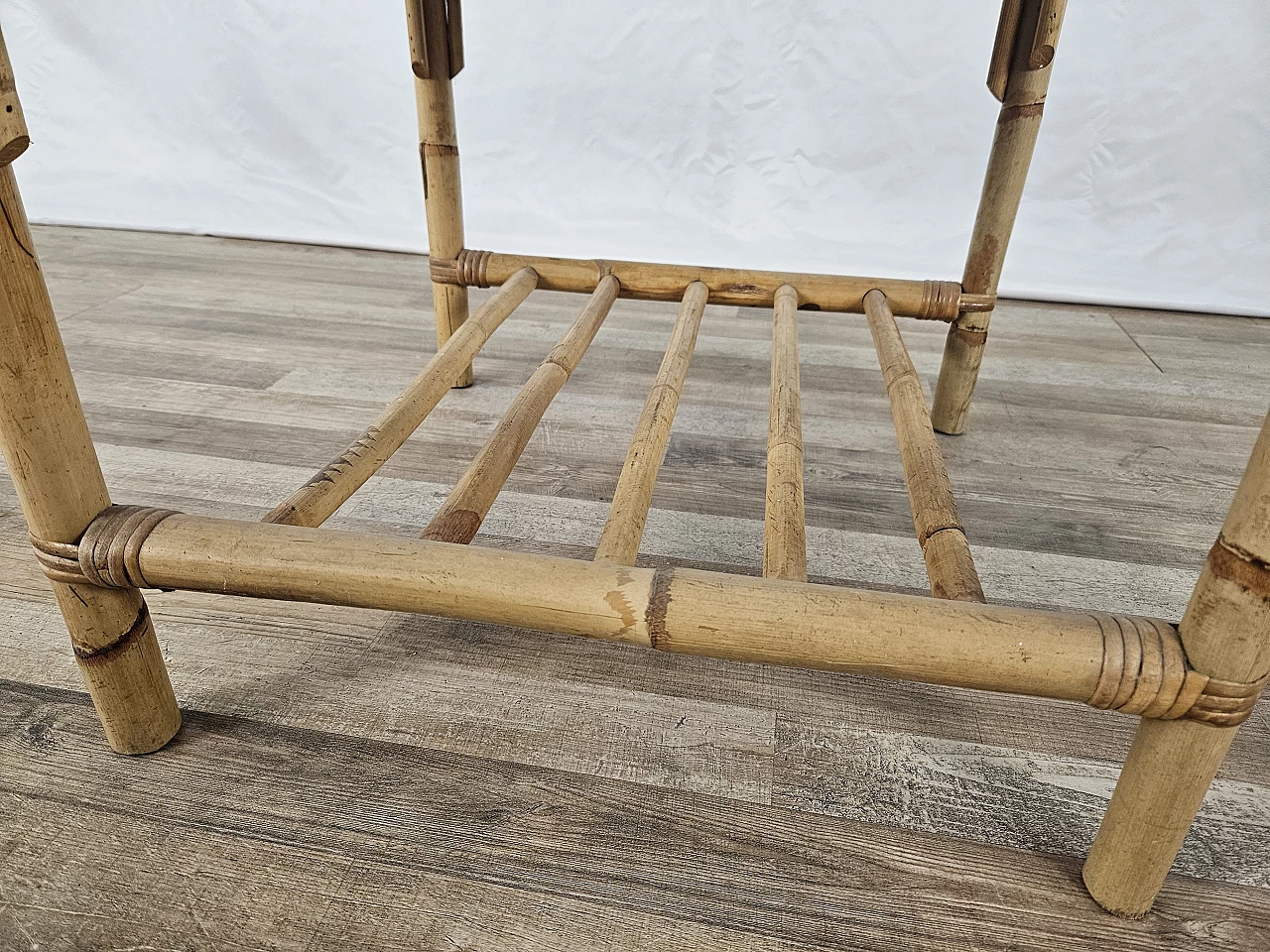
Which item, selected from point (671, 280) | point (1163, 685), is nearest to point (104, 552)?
point (1163, 685)

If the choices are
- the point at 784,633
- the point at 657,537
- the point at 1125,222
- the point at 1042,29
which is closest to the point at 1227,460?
the point at 1042,29

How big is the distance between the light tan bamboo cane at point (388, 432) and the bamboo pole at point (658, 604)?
0.05 m

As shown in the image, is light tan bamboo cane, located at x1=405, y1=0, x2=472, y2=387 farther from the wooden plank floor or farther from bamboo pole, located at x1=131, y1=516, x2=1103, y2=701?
bamboo pole, located at x1=131, y1=516, x2=1103, y2=701

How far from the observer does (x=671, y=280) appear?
90 centimetres

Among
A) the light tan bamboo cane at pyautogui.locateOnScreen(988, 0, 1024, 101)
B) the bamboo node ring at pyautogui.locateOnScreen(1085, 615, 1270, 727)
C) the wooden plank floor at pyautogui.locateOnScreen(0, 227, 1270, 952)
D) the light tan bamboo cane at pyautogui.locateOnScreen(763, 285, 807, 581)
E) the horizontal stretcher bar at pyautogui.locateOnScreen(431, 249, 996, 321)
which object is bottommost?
the wooden plank floor at pyautogui.locateOnScreen(0, 227, 1270, 952)

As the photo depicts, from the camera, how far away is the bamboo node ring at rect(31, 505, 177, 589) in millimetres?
427

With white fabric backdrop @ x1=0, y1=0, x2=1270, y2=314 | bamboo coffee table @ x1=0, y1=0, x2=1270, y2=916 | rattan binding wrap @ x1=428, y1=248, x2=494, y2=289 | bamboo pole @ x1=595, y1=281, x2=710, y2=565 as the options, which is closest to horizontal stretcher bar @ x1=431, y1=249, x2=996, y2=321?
rattan binding wrap @ x1=428, y1=248, x2=494, y2=289

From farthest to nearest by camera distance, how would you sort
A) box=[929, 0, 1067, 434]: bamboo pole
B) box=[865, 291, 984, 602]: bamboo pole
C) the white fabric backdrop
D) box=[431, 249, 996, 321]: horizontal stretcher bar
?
1. the white fabric backdrop
2. box=[431, 249, 996, 321]: horizontal stretcher bar
3. box=[929, 0, 1067, 434]: bamboo pole
4. box=[865, 291, 984, 602]: bamboo pole

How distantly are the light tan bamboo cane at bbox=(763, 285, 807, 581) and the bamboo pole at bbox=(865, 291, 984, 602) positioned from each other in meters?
0.07

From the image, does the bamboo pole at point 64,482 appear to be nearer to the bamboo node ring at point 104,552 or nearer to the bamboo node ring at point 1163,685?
the bamboo node ring at point 104,552

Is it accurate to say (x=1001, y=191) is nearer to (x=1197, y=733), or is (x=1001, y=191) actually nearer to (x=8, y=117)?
(x=1197, y=733)

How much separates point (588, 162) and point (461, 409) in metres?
0.87

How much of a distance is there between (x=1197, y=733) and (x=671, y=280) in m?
0.63

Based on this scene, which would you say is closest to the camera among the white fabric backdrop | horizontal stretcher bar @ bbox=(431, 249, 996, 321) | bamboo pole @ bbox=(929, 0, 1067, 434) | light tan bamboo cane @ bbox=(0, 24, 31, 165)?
light tan bamboo cane @ bbox=(0, 24, 31, 165)
